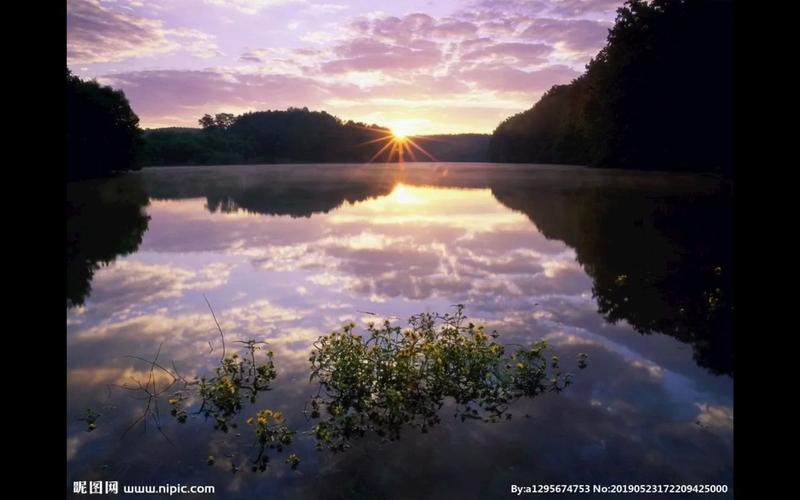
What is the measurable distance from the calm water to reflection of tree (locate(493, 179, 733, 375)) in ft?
0.28

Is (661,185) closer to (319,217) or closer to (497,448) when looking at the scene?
(319,217)

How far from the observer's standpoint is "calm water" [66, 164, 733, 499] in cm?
654

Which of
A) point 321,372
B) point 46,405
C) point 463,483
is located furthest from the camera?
point 321,372

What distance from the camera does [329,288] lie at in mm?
14570

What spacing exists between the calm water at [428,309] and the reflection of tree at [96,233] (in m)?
0.15

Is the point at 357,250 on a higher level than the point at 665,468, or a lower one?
higher

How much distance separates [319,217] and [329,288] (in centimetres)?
1579

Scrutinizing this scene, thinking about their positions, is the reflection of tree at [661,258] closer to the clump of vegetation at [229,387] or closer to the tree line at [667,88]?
the clump of vegetation at [229,387]

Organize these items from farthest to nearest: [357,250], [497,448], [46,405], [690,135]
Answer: [690,135] → [357,250] → [497,448] → [46,405]

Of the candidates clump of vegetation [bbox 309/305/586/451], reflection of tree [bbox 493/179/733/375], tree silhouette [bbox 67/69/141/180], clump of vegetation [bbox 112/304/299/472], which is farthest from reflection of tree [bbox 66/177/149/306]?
tree silhouette [bbox 67/69/141/180]

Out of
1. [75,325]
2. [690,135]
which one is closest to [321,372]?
[75,325]

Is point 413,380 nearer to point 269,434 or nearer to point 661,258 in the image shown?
point 269,434

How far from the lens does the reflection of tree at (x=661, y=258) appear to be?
37.8 ft

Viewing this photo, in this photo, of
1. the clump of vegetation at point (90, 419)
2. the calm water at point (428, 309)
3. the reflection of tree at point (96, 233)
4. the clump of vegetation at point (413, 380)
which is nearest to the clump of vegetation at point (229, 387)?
the calm water at point (428, 309)
